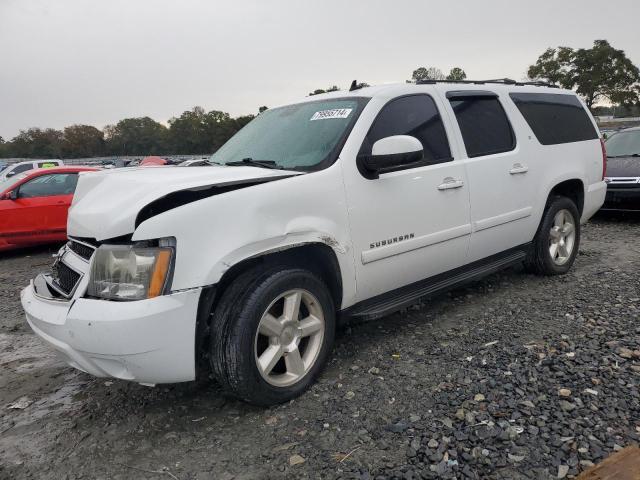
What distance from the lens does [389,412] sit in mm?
2498

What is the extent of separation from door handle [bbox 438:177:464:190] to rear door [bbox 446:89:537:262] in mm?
159

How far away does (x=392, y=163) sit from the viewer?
111 inches

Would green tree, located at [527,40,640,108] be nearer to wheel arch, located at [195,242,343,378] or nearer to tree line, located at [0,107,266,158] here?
tree line, located at [0,107,266,158]

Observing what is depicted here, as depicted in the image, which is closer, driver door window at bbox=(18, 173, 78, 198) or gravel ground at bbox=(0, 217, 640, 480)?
gravel ground at bbox=(0, 217, 640, 480)

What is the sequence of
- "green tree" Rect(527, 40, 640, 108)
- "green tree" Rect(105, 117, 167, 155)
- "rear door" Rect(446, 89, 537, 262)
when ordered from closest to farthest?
"rear door" Rect(446, 89, 537, 262), "green tree" Rect(527, 40, 640, 108), "green tree" Rect(105, 117, 167, 155)

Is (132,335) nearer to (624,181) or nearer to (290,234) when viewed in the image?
(290,234)

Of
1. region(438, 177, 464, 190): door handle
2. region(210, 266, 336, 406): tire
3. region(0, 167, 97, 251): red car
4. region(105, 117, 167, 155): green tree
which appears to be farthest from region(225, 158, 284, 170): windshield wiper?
region(105, 117, 167, 155): green tree

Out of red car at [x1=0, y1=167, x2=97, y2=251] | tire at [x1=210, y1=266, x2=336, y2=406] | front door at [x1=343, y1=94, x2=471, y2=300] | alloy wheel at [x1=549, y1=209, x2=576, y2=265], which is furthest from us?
red car at [x1=0, y1=167, x2=97, y2=251]

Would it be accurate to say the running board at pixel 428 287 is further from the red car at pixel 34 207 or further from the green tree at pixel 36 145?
the green tree at pixel 36 145

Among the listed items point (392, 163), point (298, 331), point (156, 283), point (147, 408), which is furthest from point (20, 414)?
point (392, 163)

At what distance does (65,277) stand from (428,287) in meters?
2.36

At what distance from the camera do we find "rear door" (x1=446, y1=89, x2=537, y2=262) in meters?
3.62

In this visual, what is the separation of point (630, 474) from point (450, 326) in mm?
1757

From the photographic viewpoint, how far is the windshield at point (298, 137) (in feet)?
9.62
